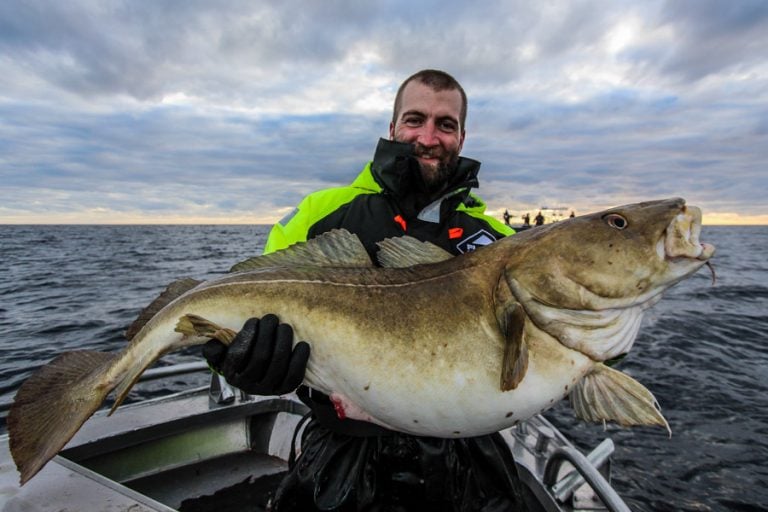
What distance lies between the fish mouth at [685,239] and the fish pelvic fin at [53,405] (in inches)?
112

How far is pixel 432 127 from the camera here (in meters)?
3.79

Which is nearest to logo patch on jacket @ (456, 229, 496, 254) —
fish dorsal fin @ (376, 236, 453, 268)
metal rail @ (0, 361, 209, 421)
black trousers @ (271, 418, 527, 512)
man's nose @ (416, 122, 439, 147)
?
man's nose @ (416, 122, 439, 147)

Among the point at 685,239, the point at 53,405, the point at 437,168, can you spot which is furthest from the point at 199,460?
the point at 685,239

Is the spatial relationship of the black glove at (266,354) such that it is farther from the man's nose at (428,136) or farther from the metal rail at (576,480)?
the man's nose at (428,136)

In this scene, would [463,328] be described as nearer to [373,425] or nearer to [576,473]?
[373,425]

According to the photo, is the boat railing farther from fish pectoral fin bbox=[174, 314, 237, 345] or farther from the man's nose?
the man's nose

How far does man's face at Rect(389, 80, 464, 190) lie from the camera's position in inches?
147

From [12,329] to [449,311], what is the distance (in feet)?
43.5

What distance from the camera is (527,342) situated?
2.20 meters

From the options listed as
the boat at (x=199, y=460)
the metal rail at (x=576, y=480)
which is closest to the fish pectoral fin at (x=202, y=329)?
the boat at (x=199, y=460)

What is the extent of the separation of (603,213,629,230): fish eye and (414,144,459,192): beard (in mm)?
1638

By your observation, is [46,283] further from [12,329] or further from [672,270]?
[672,270]

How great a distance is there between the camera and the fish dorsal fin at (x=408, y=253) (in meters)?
2.58

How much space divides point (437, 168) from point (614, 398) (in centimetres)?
213
